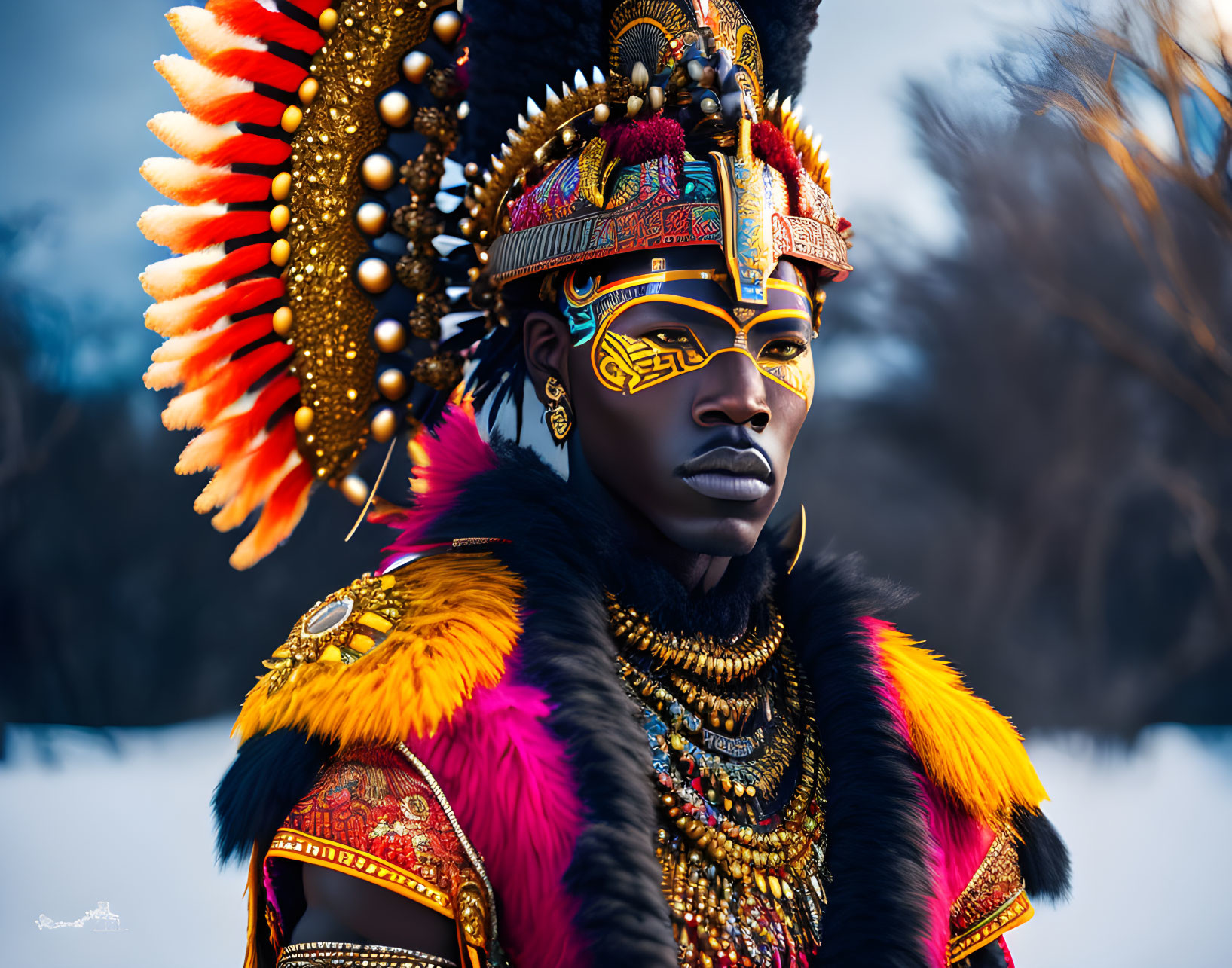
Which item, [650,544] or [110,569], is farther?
[110,569]

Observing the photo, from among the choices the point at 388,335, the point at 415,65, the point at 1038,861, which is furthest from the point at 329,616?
the point at 1038,861

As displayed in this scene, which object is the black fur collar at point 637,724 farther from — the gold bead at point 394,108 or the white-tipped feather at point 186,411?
the gold bead at point 394,108

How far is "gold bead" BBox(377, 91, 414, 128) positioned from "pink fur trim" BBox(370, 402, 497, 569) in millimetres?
631

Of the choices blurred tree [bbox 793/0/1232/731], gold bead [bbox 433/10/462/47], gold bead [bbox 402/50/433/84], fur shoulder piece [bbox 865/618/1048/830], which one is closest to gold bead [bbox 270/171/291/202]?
gold bead [bbox 402/50/433/84]

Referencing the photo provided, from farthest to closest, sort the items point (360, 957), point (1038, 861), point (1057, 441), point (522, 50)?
point (1057, 441) → point (1038, 861) → point (522, 50) → point (360, 957)

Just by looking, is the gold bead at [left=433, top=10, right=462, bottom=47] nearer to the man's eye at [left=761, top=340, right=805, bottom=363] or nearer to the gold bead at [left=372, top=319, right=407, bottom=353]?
the gold bead at [left=372, top=319, right=407, bottom=353]

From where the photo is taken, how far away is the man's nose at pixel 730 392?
1799 millimetres

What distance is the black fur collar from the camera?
1509mm

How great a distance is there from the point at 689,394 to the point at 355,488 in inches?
31.9

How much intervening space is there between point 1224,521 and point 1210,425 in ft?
1.61

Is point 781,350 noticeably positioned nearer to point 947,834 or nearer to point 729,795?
point 729,795

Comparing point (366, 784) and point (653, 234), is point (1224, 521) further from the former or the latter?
point (366, 784)

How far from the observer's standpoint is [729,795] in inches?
73.0

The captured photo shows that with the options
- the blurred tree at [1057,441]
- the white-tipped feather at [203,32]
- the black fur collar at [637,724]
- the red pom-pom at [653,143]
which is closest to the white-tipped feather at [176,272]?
the white-tipped feather at [203,32]
